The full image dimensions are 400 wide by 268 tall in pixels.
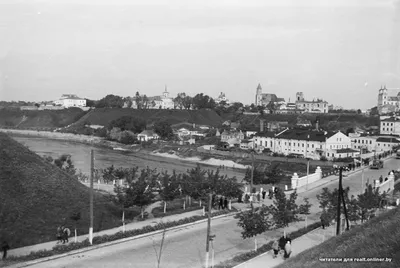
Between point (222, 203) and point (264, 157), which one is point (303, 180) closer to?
point (222, 203)

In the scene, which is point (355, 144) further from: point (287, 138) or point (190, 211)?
point (190, 211)

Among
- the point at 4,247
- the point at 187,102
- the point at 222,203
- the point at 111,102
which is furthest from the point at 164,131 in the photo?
the point at 4,247

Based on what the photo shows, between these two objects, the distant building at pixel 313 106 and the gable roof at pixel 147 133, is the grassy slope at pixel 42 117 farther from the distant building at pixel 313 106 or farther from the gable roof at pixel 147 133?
the distant building at pixel 313 106

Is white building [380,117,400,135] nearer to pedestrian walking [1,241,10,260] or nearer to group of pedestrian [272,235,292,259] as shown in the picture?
group of pedestrian [272,235,292,259]

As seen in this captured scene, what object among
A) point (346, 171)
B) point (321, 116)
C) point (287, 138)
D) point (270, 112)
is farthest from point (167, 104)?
point (346, 171)

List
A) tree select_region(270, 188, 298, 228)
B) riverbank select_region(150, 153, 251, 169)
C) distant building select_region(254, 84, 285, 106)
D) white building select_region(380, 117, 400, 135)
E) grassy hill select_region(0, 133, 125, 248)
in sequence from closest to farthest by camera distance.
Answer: grassy hill select_region(0, 133, 125, 248) → tree select_region(270, 188, 298, 228) → riverbank select_region(150, 153, 251, 169) → white building select_region(380, 117, 400, 135) → distant building select_region(254, 84, 285, 106)

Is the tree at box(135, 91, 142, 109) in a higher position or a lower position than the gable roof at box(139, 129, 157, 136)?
higher

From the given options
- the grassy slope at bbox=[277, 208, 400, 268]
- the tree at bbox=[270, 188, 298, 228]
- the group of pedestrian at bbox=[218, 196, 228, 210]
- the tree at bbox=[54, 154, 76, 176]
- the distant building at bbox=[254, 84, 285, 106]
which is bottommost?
the group of pedestrian at bbox=[218, 196, 228, 210]

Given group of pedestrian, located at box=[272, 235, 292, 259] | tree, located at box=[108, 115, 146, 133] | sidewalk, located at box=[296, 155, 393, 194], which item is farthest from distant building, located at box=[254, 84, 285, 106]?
group of pedestrian, located at box=[272, 235, 292, 259]
